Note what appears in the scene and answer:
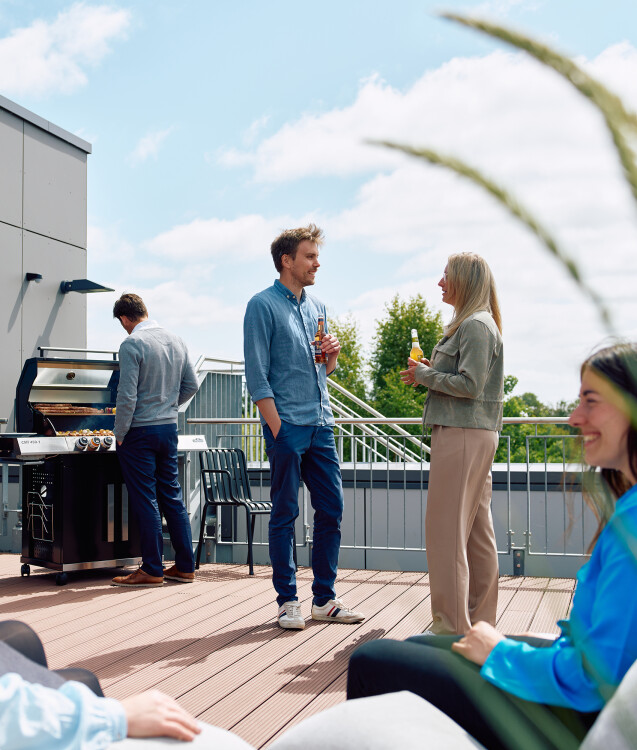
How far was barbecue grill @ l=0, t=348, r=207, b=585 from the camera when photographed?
17.5 ft

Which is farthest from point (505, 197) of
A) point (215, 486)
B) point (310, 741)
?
point (215, 486)

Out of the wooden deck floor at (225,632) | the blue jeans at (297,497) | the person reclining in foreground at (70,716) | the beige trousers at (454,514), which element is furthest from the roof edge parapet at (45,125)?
the person reclining in foreground at (70,716)

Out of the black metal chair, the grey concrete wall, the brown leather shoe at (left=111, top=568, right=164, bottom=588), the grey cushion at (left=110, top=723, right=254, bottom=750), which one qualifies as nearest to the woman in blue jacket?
the grey cushion at (left=110, top=723, right=254, bottom=750)

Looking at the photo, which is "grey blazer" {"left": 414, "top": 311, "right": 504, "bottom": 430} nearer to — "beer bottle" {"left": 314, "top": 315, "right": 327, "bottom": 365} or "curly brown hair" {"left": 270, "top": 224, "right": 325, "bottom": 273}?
"beer bottle" {"left": 314, "top": 315, "right": 327, "bottom": 365}

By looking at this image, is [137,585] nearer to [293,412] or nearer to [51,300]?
[293,412]

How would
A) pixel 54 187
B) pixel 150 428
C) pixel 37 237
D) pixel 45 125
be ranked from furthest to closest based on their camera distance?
pixel 54 187 < pixel 45 125 < pixel 37 237 < pixel 150 428

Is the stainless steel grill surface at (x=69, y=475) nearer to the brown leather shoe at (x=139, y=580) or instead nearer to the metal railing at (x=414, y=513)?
the brown leather shoe at (x=139, y=580)

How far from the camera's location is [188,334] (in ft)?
17.8

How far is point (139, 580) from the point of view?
17.0 feet

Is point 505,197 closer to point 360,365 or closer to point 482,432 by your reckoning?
point 482,432

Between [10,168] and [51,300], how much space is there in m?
1.92

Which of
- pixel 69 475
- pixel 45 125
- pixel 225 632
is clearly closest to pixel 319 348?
pixel 225 632

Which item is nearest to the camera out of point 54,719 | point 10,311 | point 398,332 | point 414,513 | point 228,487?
point 54,719

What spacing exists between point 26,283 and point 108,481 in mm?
6419
